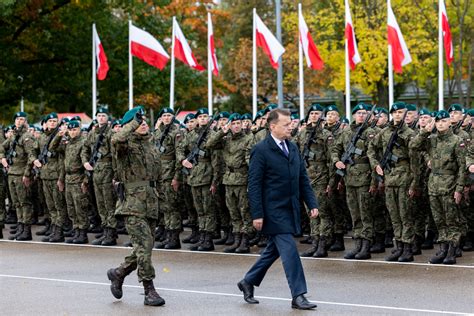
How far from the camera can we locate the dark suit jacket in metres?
10.0

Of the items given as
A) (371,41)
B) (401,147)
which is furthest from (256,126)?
(371,41)

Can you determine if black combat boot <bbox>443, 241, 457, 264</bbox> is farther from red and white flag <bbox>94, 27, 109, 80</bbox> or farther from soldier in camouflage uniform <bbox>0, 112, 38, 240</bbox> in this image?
red and white flag <bbox>94, 27, 109, 80</bbox>

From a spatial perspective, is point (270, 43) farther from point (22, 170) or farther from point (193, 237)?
point (193, 237)

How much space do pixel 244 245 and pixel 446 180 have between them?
3178 millimetres

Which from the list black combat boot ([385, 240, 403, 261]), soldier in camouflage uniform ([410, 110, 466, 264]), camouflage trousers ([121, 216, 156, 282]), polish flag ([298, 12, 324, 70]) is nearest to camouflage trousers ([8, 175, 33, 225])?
black combat boot ([385, 240, 403, 261])

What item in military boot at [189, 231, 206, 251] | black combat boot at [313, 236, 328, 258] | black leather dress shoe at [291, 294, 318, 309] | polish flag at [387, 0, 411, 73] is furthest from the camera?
polish flag at [387, 0, 411, 73]

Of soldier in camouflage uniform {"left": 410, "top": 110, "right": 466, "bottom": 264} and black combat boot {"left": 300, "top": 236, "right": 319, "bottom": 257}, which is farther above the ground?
soldier in camouflage uniform {"left": 410, "top": 110, "right": 466, "bottom": 264}

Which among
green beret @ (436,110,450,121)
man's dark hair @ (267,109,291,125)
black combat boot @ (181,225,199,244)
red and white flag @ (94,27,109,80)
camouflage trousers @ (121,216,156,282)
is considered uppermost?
red and white flag @ (94,27,109,80)

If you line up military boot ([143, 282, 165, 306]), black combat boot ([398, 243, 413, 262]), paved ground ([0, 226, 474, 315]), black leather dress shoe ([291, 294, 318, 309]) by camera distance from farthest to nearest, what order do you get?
black combat boot ([398, 243, 413, 262])
military boot ([143, 282, 165, 306])
paved ground ([0, 226, 474, 315])
black leather dress shoe ([291, 294, 318, 309])

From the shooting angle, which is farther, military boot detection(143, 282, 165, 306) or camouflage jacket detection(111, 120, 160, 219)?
camouflage jacket detection(111, 120, 160, 219)

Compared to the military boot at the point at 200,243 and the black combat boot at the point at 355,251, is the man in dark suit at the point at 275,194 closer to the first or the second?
the black combat boot at the point at 355,251

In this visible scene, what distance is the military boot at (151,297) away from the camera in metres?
10.2

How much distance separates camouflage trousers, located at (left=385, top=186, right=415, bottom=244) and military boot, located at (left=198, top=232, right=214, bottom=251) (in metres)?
2.94

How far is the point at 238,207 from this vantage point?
49.3 ft
